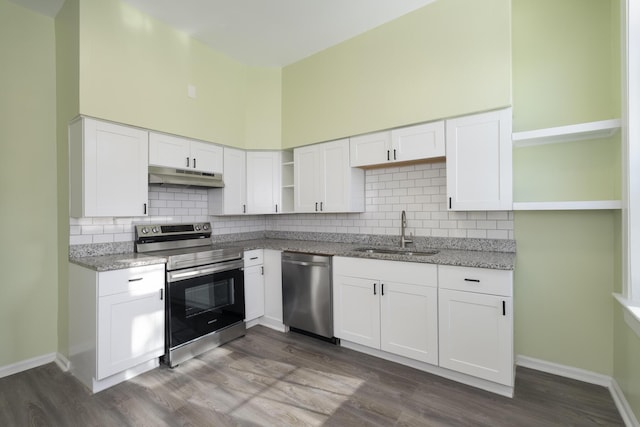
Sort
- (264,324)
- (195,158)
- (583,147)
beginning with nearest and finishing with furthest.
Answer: (583,147) < (195,158) < (264,324)

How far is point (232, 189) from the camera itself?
11.9 feet

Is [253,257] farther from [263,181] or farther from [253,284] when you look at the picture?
[263,181]

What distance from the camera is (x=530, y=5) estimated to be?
8.29 ft

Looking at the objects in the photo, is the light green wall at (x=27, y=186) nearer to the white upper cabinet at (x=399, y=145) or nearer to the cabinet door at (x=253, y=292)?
the cabinet door at (x=253, y=292)

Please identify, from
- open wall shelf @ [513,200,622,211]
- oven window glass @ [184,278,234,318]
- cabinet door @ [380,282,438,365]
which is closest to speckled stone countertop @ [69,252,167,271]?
oven window glass @ [184,278,234,318]

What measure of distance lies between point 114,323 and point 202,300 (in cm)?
75

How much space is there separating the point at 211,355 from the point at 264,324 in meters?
0.85

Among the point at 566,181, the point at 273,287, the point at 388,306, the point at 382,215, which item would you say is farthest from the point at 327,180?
the point at 566,181

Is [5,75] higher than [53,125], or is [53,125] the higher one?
[5,75]

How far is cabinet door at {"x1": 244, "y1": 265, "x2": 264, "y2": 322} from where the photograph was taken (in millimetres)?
3377

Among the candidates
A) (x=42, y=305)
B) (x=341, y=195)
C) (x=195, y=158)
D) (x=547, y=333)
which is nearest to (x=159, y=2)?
(x=195, y=158)

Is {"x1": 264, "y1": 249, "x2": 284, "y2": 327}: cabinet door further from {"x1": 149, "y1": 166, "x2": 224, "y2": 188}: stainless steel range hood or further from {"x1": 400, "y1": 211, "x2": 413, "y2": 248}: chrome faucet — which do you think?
{"x1": 400, "y1": 211, "x2": 413, "y2": 248}: chrome faucet

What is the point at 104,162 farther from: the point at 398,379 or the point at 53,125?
the point at 398,379

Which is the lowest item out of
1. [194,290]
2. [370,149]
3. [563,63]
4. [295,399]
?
[295,399]
